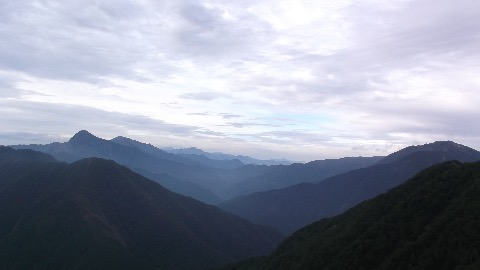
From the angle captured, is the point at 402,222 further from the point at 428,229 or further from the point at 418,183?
the point at 418,183

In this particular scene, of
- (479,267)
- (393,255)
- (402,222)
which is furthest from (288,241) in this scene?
(479,267)

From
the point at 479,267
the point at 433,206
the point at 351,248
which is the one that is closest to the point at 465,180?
the point at 433,206

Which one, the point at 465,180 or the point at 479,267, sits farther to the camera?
the point at 465,180

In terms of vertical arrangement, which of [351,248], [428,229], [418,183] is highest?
[418,183]

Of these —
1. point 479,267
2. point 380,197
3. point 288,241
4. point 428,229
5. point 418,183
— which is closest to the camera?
point 479,267

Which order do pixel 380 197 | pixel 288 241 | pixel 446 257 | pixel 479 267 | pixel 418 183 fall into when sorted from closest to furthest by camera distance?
pixel 479 267
pixel 446 257
pixel 418 183
pixel 380 197
pixel 288 241

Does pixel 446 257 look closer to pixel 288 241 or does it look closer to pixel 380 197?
pixel 380 197

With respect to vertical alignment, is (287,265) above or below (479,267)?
below
